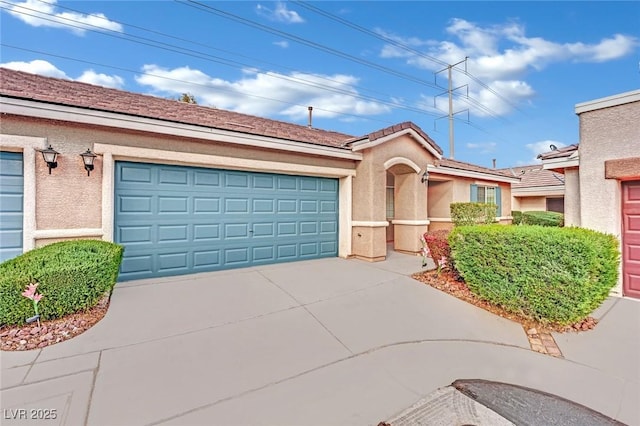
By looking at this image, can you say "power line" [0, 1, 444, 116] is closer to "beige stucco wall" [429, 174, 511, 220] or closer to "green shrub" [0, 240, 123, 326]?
"green shrub" [0, 240, 123, 326]

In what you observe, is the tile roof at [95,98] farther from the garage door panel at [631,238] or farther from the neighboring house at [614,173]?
the garage door panel at [631,238]

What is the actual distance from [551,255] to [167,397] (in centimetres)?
580

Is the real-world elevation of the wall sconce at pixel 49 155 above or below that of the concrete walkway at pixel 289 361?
above

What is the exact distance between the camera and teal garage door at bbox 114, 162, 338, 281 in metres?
6.30

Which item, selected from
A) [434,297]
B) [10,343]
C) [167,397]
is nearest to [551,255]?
[434,297]

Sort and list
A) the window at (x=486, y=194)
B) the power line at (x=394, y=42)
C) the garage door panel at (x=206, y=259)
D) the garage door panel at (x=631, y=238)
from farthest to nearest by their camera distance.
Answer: the window at (x=486, y=194) → the power line at (x=394, y=42) → the garage door panel at (x=206, y=259) → the garage door panel at (x=631, y=238)

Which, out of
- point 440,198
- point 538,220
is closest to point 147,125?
point 440,198

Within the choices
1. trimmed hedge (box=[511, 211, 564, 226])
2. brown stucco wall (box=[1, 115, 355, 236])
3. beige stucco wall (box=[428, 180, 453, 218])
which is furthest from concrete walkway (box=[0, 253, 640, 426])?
trimmed hedge (box=[511, 211, 564, 226])

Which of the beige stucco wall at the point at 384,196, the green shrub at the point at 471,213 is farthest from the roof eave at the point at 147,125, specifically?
the green shrub at the point at 471,213

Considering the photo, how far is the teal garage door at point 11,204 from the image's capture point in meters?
5.15

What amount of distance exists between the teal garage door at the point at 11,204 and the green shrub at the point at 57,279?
4.03ft

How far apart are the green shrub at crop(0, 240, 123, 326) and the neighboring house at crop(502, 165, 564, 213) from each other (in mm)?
21756

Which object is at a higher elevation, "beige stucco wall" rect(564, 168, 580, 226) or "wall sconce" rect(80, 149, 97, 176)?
"wall sconce" rect(80, 149, 97, 176)

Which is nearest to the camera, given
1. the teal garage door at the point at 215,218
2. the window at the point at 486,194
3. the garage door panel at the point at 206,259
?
the teal garage door at the point at 215,218
